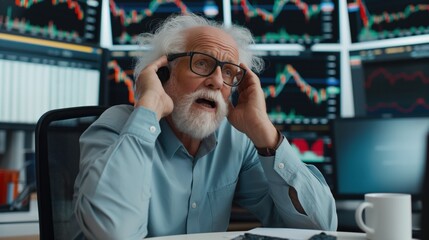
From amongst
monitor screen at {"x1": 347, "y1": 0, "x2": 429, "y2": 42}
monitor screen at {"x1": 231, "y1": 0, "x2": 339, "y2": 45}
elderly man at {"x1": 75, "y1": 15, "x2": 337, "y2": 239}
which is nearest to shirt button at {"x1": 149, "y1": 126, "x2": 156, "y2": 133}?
elderly man at {"x1": 75, "y1": 15, "x2": 337, "y2": 239}

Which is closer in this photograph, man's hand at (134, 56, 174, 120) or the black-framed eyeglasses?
man's hand at (134, 56, 174, 120)

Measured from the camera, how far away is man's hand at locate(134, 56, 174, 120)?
1238 millimetres

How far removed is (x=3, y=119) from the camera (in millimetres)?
1956

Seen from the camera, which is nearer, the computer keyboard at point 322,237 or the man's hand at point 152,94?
the computer keyboard at point 322,237

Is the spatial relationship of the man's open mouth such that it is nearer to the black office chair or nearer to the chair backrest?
the black office chair

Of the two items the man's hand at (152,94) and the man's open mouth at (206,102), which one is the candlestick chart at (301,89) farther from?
the man's hand at (152,94)

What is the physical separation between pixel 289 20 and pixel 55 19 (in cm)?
109

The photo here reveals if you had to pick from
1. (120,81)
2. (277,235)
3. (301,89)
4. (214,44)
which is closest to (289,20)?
(301,89)

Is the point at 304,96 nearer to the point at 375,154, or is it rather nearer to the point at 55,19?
the point at 375,154

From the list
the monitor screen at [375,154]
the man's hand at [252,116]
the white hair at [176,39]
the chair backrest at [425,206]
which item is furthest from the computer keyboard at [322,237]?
the monitor screen at [375,154]

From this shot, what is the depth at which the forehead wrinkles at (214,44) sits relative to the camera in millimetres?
1429

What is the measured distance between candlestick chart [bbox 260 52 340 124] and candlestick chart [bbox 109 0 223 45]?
36 centimetres

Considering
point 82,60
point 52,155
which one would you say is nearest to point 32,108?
point 82,60

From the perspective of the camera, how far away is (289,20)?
234 centimetres
